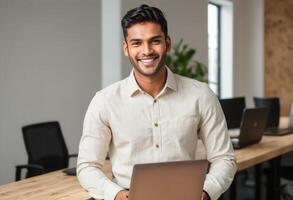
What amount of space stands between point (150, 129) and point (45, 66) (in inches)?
117

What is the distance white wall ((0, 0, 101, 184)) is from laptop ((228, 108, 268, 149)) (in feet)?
5.82

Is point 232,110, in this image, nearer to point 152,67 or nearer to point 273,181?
point 273,181

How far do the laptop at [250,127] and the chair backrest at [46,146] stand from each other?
1.29 metres

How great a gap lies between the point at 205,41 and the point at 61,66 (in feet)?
9.50

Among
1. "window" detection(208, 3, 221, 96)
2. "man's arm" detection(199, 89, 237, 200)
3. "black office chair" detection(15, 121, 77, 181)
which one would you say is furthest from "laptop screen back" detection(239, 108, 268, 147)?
"window" detection(208, 3, 221, 96)

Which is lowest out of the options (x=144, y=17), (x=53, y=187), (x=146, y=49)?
(x=53, y=187)

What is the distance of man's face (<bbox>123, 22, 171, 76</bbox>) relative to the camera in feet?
5.23

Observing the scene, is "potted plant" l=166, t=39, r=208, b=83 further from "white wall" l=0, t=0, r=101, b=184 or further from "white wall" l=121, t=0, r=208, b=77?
"white wall" l=0, t=0, r=101, b=184

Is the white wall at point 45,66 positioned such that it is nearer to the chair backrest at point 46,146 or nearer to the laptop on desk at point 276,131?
the chair backrest at point 46,146

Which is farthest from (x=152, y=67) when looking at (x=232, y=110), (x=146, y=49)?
(x=232, y=110)

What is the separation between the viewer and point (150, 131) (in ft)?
5.62

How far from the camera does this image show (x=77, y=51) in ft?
15.9

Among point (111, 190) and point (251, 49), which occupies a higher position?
point (251, 49)

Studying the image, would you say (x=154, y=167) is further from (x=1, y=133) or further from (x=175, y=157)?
(x=1, y=133)
